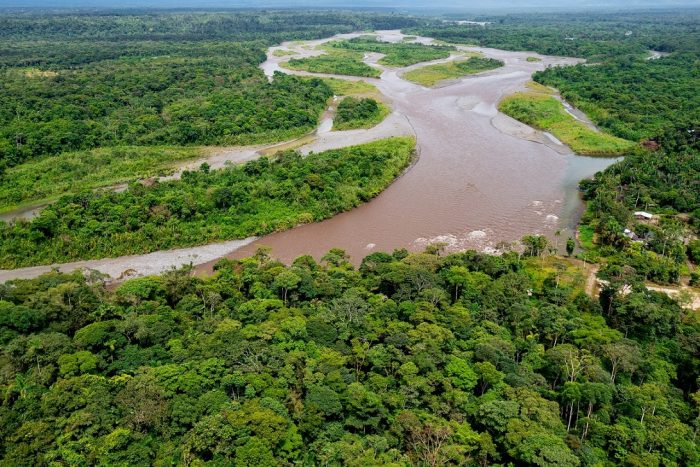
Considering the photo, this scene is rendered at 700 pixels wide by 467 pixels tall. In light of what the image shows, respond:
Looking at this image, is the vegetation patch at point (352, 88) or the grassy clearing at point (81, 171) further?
the vegetation patch at point (352, 88)

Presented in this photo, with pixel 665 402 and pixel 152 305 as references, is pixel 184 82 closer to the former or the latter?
pixel 152 305

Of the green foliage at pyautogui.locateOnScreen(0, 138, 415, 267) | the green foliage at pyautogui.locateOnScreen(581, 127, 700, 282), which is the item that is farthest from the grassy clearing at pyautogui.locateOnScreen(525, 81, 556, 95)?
the green foliage at pyautogui.locateOnScreen(0, 138, 415, 267)

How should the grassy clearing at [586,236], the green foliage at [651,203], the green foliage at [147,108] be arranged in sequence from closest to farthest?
the green foliage at [651,203], the grassy clearing at [586,236], the green foliage at [147,108]

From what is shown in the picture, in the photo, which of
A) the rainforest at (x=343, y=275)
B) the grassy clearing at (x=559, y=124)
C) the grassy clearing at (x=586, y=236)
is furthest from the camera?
the grassy clearing at (x=559, y=124)

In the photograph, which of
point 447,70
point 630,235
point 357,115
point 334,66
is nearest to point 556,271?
point 630,235

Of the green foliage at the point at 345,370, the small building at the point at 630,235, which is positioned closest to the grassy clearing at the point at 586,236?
the small building at the point at 630,235

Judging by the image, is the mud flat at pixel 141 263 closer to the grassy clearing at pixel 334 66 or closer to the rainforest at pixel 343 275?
the rainforest at pixel 343 275

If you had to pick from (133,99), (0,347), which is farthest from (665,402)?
(133,99)
